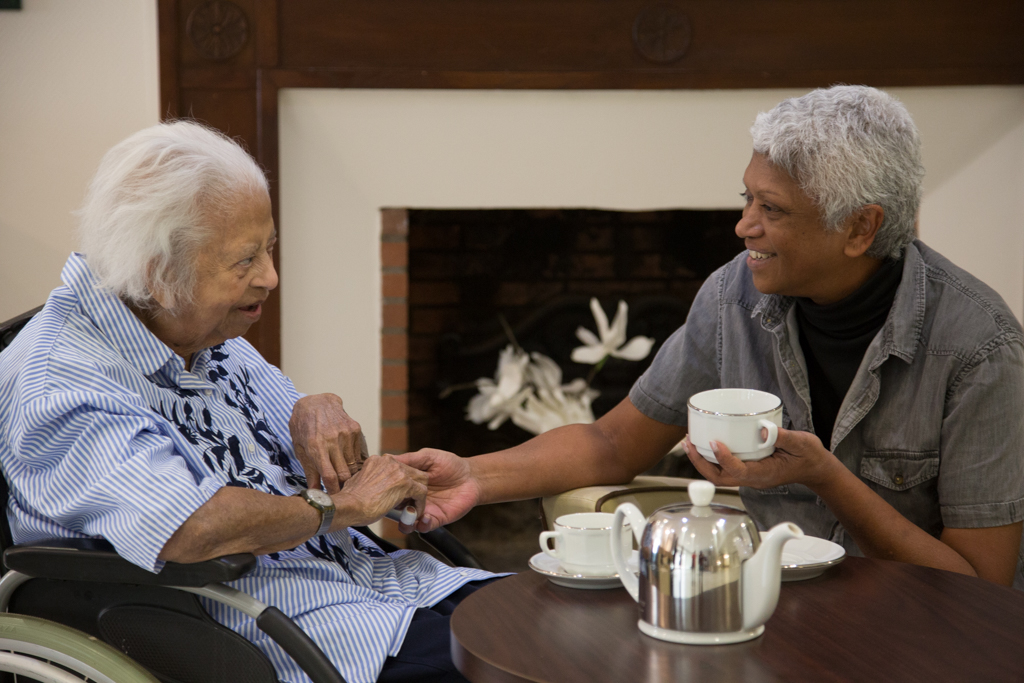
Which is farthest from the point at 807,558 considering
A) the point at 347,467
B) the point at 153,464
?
the point at 153,464

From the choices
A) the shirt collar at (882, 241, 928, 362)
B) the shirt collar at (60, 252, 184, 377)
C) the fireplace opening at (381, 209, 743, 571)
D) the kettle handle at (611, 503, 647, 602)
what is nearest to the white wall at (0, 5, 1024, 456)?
the fireplace opening at (381, 209, 743, 571)

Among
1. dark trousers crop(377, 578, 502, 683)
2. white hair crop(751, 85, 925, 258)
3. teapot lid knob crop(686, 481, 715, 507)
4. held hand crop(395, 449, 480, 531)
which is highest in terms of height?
white hair crop(751, 85, 925, 258)

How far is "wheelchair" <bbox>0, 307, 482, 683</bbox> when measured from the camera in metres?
1.22

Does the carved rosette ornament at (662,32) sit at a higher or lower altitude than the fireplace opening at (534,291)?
higher

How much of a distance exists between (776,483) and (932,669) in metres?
0.38

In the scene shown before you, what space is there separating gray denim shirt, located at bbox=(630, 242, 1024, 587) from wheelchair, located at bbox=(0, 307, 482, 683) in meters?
0.89

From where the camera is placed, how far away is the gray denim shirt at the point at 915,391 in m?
1.52

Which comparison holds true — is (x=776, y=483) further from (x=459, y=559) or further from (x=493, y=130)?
(x=493, y=130)

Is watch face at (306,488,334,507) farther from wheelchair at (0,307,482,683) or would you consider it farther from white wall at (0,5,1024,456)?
white wall at (0,5,1024,456)

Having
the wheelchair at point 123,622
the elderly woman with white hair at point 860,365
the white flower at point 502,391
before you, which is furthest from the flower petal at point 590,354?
the wheelchair at point 123,622

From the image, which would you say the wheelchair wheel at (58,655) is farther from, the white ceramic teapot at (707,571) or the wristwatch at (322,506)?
the white ceramic teapot at (707,571)

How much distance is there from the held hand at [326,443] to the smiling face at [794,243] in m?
0.72

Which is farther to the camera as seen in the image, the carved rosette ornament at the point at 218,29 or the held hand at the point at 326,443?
the carved rosette ornament at the point at 218,29

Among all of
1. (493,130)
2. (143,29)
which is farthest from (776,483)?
(143,29)
